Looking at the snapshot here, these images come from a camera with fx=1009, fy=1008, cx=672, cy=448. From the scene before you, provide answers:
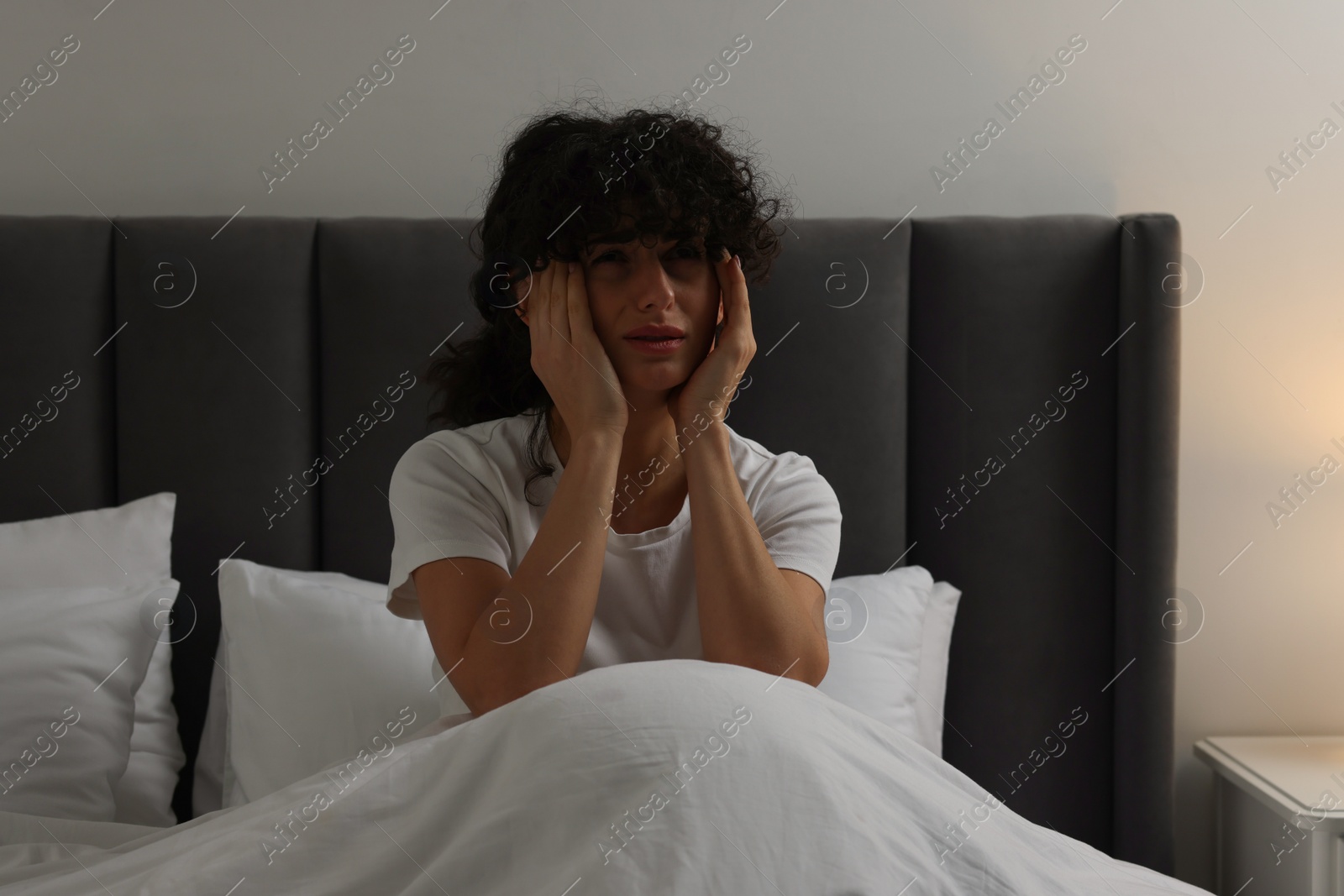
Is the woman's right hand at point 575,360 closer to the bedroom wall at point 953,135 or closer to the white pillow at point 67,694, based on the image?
the bedroom wall at point 953,135

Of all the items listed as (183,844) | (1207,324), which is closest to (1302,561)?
(1207,324)

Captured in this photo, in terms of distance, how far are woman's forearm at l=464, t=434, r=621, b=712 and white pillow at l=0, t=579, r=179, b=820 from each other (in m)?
0.55

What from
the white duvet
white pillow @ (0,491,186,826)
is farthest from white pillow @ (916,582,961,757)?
white pillow @ (0,491,186,826)

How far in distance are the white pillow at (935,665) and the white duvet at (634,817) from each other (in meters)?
0.57

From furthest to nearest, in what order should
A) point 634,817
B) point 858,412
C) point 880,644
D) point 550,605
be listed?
point 858,412 < point 880,644 < point 550,605 < point 634,817

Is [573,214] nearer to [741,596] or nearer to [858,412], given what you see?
[741,596]

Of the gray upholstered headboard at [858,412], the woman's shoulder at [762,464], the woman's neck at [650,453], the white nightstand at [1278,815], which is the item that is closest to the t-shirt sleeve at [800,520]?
A: the woman's shoulder at [762,464]

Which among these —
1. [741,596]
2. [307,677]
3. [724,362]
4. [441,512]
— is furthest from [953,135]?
[307,677]

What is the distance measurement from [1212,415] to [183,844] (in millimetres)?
1617

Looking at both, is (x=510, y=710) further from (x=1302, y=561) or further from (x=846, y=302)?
(x=1302, y=561)

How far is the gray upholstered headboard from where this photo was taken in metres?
1.50

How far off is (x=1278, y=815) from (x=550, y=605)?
114 centimetres

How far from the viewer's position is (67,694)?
49.2 inches

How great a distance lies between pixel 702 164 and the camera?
1224 millimetres
